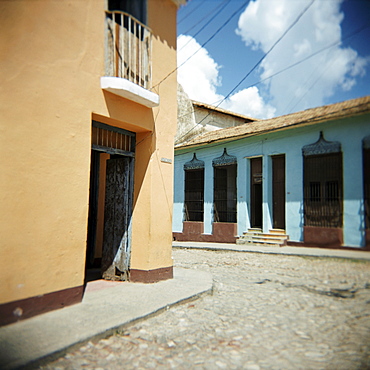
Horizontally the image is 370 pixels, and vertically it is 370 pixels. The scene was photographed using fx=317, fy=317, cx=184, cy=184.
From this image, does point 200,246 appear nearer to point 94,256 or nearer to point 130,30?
point 94,256

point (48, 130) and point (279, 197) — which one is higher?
point (48, 130)

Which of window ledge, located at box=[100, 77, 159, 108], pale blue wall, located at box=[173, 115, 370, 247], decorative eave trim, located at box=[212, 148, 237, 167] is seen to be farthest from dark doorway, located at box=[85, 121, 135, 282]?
pale blue wall, located at box=[173, 115, 370, 247]

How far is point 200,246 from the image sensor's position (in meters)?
9.08

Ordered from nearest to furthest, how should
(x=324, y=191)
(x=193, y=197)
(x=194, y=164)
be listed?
(x=324, y=191), (x=194, y=164), (x=193, y=197)

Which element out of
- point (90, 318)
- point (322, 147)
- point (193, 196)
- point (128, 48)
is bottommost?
point (90, 318)

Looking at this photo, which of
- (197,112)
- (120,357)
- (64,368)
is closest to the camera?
(64,368)

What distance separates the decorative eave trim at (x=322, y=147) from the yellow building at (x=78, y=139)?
9.67 ft

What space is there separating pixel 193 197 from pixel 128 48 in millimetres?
6682

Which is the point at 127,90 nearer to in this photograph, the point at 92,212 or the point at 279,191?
the point at 279,191

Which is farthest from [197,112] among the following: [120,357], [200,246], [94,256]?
[120,357]

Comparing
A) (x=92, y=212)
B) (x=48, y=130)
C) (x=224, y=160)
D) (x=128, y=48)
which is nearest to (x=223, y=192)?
(x=224, y=160)

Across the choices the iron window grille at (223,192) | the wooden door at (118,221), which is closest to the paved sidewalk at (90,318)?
the wooden door at (118,221)

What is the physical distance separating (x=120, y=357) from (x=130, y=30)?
417 cm

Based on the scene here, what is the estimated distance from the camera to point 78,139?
4.05 m
